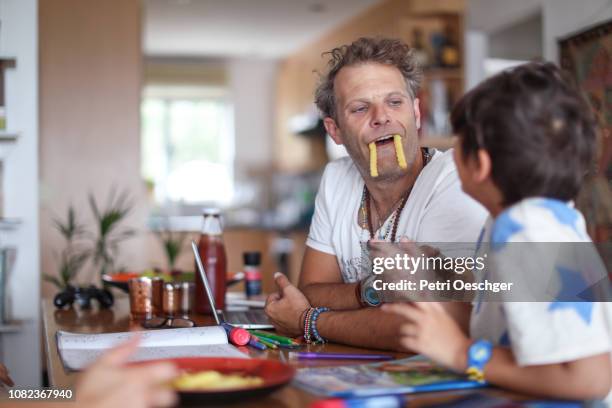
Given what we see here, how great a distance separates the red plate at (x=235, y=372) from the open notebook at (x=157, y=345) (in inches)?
7.2

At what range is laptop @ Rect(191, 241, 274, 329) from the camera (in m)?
1.67

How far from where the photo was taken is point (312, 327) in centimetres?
149

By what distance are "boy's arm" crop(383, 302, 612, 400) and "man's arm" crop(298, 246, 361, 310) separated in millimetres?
606

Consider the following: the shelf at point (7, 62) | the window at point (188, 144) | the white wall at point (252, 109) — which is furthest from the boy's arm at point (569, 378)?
the white wall at point (252, 109)

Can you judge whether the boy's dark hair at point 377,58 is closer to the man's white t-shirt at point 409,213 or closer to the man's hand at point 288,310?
the man's white t-shirt at point 409,213

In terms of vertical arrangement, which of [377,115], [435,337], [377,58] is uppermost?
[377,58]

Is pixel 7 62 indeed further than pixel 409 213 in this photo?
Yes

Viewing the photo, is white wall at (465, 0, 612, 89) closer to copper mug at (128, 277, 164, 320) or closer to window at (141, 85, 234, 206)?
copper mug at (128, 277, 164, 320)

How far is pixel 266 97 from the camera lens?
897cm

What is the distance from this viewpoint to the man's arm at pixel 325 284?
1635 millimetres

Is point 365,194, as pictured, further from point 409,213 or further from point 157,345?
point 157,345

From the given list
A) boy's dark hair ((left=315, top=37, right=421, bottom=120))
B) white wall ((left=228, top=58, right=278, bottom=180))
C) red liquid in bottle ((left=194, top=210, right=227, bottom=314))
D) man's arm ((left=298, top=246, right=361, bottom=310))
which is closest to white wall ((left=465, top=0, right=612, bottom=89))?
boy's dark hair ((left=315, top=37, right=421, bottom=120))

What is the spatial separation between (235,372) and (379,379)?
20 centimetres

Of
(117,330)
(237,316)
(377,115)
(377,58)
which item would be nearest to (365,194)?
(377,115)
